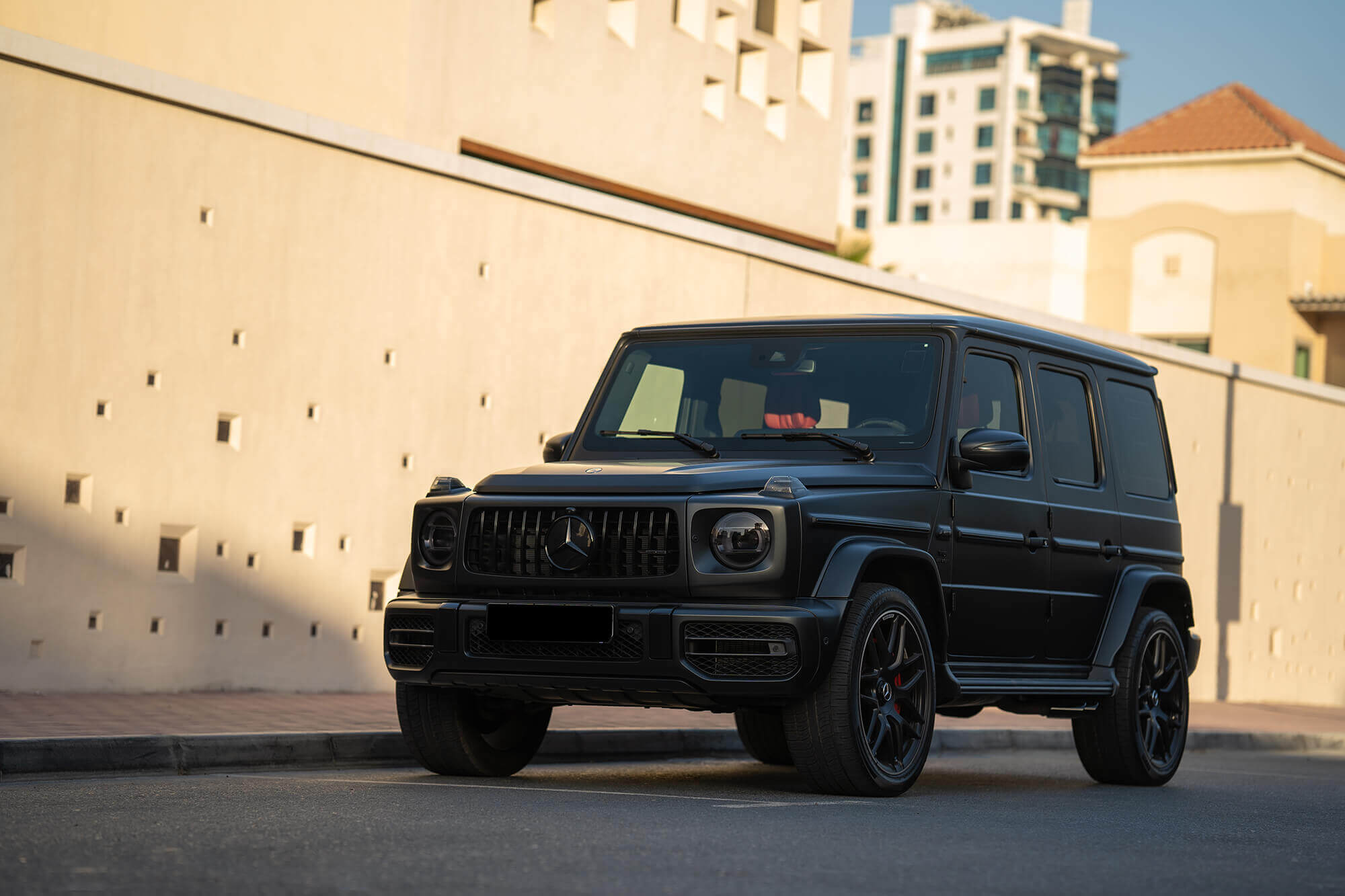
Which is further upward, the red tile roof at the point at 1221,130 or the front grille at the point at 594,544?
the red tile roof at the point at 1221,130

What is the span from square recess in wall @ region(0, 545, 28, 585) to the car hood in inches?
176

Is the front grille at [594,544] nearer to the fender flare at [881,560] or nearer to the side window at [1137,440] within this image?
the fender flare at [881,560]

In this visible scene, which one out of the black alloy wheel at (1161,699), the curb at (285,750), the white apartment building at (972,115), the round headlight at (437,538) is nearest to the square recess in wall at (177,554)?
the curb at (285,750)

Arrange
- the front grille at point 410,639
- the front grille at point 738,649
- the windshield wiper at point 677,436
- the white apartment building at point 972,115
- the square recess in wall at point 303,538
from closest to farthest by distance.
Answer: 1. the front grille at point 738,649
2. the front grille at point 410,639
3. the windshield wiper at point 677,436
4. the square recess in wall at point 303,538
5. the white apartment building at point 972,115

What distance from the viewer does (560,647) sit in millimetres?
7309

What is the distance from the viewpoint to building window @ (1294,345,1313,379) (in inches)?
1873

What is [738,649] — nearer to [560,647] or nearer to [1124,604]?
[560,647]

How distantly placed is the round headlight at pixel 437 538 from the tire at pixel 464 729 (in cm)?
57

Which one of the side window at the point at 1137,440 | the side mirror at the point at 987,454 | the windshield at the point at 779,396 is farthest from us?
the side window at the point at 1137,440

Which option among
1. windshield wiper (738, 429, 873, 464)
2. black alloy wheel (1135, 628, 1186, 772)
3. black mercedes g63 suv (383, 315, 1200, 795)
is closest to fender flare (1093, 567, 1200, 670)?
black mercedes g63 suv (383, 315, 1200, 795)

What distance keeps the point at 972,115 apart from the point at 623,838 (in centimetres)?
12428

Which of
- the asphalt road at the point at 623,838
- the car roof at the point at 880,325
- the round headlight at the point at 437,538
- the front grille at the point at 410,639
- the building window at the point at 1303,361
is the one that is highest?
the building window at the point at 1303,361

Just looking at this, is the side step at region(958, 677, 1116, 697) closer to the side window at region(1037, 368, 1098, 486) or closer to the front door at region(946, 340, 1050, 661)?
the front door at region(946, 340, 1050, 661)

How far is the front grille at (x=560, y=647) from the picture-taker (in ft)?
23.5
